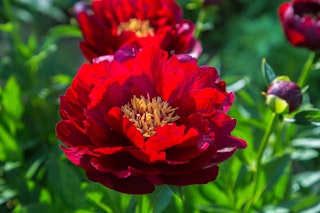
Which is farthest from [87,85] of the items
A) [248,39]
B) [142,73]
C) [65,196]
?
[248,39]

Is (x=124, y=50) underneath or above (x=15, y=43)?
above

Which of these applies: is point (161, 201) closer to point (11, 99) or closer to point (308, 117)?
point (308, 117)

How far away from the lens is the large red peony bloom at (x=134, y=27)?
774mm

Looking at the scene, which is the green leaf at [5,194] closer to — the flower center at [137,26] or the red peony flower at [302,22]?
the flower center at [137,26]

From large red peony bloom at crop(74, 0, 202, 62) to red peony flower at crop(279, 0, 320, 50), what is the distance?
14 cm

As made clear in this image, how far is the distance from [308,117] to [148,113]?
22 cm

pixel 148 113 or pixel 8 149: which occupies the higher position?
pixel 148 113

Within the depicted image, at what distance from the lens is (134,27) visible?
0.87 meters

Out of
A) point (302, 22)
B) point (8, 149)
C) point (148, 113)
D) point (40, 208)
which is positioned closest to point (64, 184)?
point (40, 208)

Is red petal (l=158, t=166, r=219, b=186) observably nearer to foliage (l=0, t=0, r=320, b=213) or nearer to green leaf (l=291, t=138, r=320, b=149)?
foliage (l=0, t=0, r=320, b=213)

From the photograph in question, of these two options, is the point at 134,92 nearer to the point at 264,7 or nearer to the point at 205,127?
the point at 205,127

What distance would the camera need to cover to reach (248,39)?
2.32 metres

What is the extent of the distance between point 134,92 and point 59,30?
0.47 m

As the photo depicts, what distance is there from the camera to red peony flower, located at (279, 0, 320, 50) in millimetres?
846
